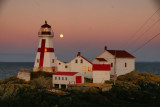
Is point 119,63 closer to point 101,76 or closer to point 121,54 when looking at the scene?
point 121,54

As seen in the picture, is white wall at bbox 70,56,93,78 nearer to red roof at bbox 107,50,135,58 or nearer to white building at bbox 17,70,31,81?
red roof at bbox 107,50,135,58

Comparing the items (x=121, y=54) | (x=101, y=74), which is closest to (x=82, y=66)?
(x=101, y=74)

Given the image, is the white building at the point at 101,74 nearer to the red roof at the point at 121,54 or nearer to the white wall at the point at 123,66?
the white wall at the point at 123,66

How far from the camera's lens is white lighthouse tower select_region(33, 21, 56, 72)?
3869 centimetres

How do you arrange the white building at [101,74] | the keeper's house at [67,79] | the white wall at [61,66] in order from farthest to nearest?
the white wall at [61,66] → the white building at [101,74] → the keeper's house at [67,79]

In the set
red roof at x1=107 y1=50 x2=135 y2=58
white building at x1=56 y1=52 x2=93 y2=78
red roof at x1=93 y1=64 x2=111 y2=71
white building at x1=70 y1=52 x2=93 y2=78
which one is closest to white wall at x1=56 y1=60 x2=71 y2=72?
white building at x1=56 y1=52 x2=93 y2=78

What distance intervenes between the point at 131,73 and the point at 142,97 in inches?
512

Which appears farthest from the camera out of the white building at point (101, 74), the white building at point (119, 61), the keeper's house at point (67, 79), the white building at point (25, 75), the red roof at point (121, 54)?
the red roof at point (121, 54)

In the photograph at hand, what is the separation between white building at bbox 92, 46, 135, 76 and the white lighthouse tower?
7211mm

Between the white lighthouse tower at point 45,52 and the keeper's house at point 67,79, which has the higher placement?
the white lighthouse tower at point 45,52

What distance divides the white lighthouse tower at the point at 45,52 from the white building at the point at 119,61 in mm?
7211

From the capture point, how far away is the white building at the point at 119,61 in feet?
122

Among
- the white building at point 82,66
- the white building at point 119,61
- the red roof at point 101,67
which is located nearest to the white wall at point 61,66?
the white building at point 82,66

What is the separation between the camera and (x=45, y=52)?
128 ft
